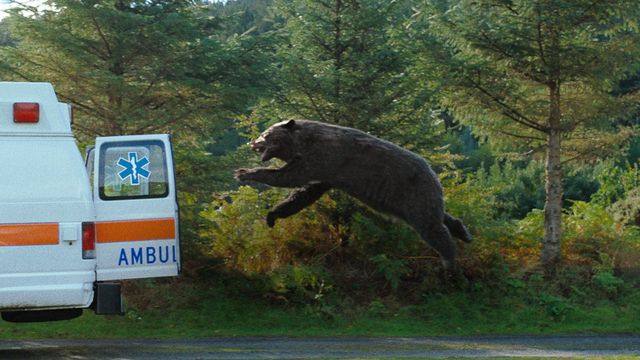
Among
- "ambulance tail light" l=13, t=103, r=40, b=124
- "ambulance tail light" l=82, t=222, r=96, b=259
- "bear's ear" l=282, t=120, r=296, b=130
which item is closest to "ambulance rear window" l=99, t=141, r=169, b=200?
"ambulance tail light" l=82, t=222, r=96, b=259

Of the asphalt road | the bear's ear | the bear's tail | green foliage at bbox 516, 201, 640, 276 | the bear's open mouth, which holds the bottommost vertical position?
the asphalt road

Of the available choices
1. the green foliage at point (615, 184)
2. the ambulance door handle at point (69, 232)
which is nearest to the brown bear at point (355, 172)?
the ambulance door handle at point (69, 232)

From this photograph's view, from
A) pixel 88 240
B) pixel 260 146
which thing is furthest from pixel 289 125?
pixel 88 240

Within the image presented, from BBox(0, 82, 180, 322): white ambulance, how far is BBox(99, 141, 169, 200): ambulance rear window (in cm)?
1

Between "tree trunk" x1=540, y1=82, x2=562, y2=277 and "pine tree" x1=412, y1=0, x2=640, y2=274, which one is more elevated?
"pine tree" x1=412, y1=0, x2=640, y2=274

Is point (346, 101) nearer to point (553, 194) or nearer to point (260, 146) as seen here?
point (553, 194)

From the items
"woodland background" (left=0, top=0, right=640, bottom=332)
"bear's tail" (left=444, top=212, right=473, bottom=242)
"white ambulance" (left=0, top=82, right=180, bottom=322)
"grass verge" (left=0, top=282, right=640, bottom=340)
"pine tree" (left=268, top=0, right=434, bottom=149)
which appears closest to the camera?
"white ambulance" (left=0, top=82, right=180, bottom=322)

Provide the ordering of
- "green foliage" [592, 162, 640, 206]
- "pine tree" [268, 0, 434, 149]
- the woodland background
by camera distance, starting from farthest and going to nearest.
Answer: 1. "green foliage" [592, 162, 640, 206]
2. "pine tree" [268, 0, 434, 149]
3. the woodland background

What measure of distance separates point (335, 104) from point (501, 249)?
3.98 metres

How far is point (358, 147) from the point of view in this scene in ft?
35.0

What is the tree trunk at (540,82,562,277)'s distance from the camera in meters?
15.1

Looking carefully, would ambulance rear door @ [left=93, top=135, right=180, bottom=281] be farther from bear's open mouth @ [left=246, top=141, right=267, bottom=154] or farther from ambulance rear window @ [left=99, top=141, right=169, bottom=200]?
bear's open mouth @ [left=246, top=141, right=267, bottom=154]

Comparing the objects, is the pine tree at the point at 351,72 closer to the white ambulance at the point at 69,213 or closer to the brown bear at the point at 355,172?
the brown bear at the point at 355,172

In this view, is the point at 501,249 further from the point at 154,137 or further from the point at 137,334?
the point at 154,137
